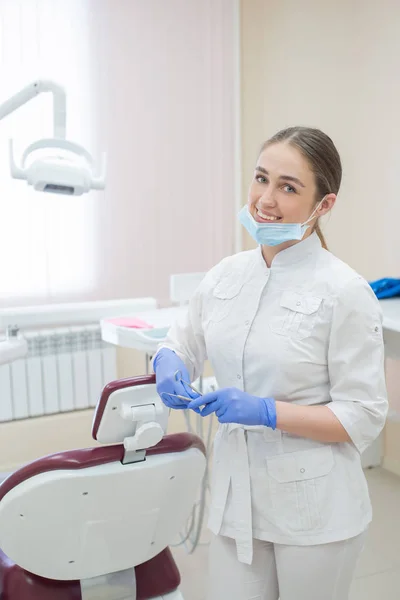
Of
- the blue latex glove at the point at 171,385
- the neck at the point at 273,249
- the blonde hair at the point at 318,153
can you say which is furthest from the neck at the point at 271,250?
the blue latex glove at the point at 171,385

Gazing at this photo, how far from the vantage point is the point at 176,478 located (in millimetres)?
1188

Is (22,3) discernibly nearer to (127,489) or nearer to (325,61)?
(325,61)

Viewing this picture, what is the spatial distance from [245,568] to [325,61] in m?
2.54

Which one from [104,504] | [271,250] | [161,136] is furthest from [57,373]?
[271,250]

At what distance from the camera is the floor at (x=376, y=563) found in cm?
191

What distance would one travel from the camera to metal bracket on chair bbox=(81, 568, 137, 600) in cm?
126

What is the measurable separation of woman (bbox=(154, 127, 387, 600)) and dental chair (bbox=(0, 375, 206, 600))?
0.08 m

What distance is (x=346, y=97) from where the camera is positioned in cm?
286

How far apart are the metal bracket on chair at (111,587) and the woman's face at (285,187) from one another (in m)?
0.83

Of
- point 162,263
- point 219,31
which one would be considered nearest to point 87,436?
point 162,263

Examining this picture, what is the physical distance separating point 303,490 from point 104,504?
377mm

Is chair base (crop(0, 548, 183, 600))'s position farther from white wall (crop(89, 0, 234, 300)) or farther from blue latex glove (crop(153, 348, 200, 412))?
white wall (crop(89, 0, 234, 300))

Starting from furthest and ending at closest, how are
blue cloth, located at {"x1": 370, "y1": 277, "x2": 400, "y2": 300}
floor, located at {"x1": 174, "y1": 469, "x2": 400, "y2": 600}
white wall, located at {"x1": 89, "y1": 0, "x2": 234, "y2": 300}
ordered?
1. white wall, located at {"x1": 89, "y1": 0, "x2": 234, "y2": 300}
2. blue cloth, located at {"x1": 370, "y1": 277, "x2": 400, "y2": 300}
3. floor, located at {"x1": 174, "y1": 469, "x2": 400, "y2": 600}

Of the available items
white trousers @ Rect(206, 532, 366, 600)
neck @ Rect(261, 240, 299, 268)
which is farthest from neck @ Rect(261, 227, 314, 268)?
white trousers @ Rect(206, 532, 366, 600)
